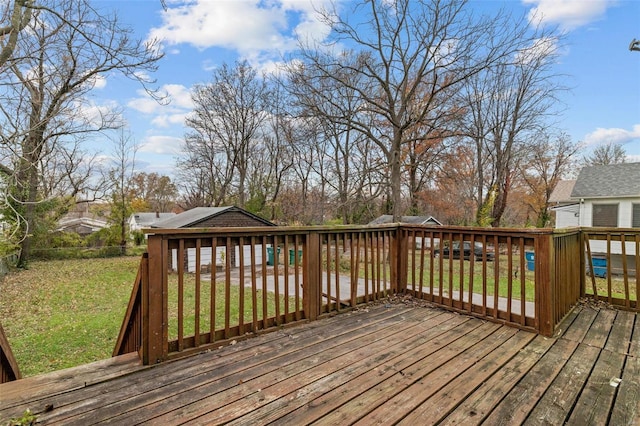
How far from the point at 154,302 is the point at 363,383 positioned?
5.15 ft

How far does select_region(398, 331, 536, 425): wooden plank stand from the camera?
5.50ft

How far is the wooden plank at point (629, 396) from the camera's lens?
1688 mm

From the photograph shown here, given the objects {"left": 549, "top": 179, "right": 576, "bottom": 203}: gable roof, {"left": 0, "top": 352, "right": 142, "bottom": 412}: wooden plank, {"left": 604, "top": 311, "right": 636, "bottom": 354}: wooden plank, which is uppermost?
{"left": 549, "top": 179, "right": 576, "bottom": 203}: gable roof

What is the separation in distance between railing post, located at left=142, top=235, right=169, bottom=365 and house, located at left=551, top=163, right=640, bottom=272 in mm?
14966

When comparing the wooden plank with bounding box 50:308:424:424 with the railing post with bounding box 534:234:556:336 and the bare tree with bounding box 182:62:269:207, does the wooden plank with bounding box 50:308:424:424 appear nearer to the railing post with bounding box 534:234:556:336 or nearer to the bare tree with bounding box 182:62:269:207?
the railing post with bounding box 534:234:556:336

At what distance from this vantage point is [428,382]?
6.66 feet

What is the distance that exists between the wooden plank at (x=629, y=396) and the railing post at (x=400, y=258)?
7.47 ft

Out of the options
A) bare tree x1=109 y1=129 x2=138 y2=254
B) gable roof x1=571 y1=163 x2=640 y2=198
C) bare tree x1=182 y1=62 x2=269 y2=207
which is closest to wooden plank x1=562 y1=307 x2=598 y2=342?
gable roof x1=571 y1=163 x2=640 y2=198

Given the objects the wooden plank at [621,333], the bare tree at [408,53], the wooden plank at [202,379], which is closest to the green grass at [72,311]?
the wooden plank at [202,379]

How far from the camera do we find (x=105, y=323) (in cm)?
709

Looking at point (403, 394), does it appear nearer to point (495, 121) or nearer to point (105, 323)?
point (105, 323)

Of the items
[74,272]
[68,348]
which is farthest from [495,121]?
[74,272]

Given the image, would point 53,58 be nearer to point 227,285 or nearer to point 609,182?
point 227,285

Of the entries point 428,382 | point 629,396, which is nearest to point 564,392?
point 629,396
